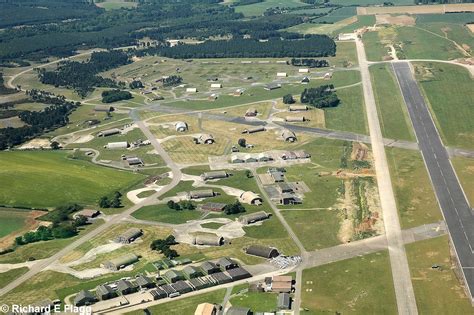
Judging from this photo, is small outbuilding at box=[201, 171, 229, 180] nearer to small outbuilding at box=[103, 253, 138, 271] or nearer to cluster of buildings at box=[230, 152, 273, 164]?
cluster of buildings at box=[230, 152, 273, 164]

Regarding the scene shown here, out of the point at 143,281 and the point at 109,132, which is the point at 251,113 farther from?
the point at 143,281

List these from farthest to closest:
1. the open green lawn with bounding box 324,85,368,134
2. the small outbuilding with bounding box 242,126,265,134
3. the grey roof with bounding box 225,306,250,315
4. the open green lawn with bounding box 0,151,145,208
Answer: the small outbuilding with bounding box 242,126,265,134
the open green lawn with bounding box 324,85,368,134
the open green lawn with bounding box 0,151,145,208
the grey roof with bounding box 225,306,250,315

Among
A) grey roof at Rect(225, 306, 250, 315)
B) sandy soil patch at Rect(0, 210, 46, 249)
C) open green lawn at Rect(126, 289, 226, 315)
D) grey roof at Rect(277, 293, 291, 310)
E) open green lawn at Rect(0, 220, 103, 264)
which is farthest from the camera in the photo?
sandy soil patch at Rect(0, 210, 46, 249)

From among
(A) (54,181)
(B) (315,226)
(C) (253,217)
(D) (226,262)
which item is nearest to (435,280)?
(B) (315,226)

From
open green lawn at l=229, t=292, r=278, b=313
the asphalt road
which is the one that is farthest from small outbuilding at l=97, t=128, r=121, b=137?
open green lawn at l=229, t=292, r=278, b=313

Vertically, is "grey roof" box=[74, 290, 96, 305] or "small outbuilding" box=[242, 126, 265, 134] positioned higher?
"grey roof" box=[74, 290, 96, 305]

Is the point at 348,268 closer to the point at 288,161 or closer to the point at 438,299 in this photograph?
the point at 438,299

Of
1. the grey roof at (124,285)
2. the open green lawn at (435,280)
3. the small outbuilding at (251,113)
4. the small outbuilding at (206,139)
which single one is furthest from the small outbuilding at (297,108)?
the grey roof at (124,285)

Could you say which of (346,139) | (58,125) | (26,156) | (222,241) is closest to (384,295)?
(222,241)
